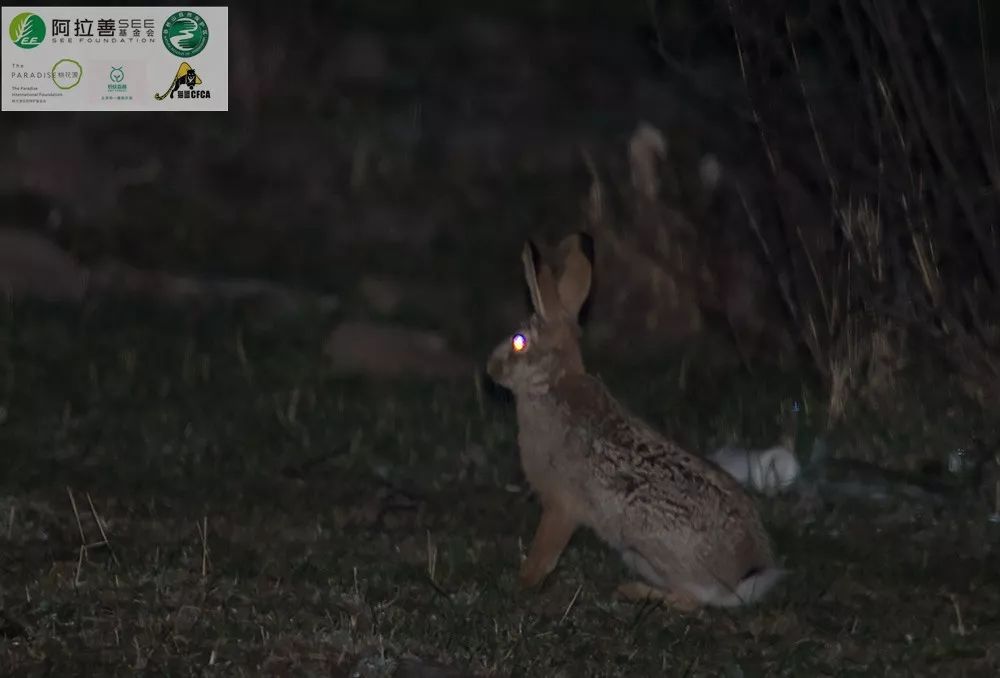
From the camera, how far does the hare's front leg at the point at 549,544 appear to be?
4.89 metres

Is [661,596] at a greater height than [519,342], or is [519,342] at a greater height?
[519,342]

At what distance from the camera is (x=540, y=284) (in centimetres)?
512

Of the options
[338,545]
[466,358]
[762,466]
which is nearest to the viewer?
[338,545]

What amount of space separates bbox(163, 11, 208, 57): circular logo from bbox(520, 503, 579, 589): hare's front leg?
167 inches

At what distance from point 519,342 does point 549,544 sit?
0.59 metres

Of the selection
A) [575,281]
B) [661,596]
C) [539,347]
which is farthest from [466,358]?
[661,596]

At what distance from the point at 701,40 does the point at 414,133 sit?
2.23 m

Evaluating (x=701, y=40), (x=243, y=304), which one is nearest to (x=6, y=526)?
(x=243, y=304)

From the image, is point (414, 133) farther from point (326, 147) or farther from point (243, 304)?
point (243, 304)

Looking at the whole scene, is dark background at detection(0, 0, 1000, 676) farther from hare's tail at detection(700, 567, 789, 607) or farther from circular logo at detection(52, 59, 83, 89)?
circular logo at detection(52, 59, 83, 89)
